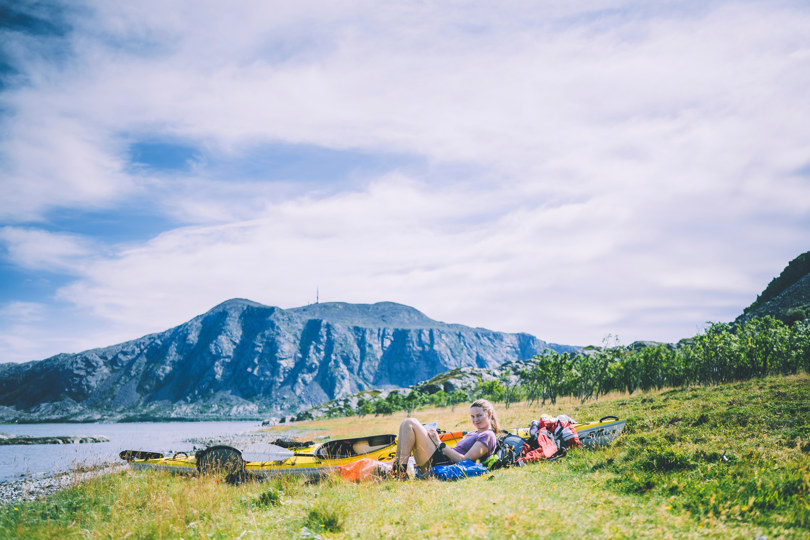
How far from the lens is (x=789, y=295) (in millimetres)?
118438

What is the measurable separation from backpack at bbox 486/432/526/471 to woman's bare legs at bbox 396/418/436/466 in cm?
156

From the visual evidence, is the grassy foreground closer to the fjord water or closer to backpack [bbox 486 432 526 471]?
backpack [bbox 486 432 526 471]

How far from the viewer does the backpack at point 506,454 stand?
34.3 ft

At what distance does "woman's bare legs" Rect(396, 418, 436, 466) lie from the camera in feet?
32.1

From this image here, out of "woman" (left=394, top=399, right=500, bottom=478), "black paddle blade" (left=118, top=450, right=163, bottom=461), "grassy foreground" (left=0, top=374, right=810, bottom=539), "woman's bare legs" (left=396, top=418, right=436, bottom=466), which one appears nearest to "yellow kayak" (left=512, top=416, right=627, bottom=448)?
"grassy foreground" (left=0, top=374, right=810, bottom=539)

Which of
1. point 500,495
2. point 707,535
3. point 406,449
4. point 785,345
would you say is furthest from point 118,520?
point 785,345

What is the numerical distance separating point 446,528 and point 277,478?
728 centimetres

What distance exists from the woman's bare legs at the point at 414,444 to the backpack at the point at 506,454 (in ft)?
5.12

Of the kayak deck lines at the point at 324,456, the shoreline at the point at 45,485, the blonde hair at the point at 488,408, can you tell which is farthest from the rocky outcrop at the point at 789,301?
the shoreline at the point at 45,485

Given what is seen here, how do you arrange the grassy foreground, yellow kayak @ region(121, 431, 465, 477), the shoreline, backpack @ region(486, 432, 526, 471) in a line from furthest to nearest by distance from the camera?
the shoreline < yellow kayak @ region(121, 431, 465, 477) < backpack @ region(486, 432, 526, 471) < the grassy foreground

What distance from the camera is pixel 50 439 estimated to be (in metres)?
75.2

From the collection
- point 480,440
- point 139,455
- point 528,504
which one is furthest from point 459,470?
point 139,455

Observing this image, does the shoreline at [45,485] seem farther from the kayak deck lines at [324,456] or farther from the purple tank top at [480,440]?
the purple tank top at [480,440]

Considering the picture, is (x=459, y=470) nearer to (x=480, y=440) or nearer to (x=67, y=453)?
(x=480, y=440)
